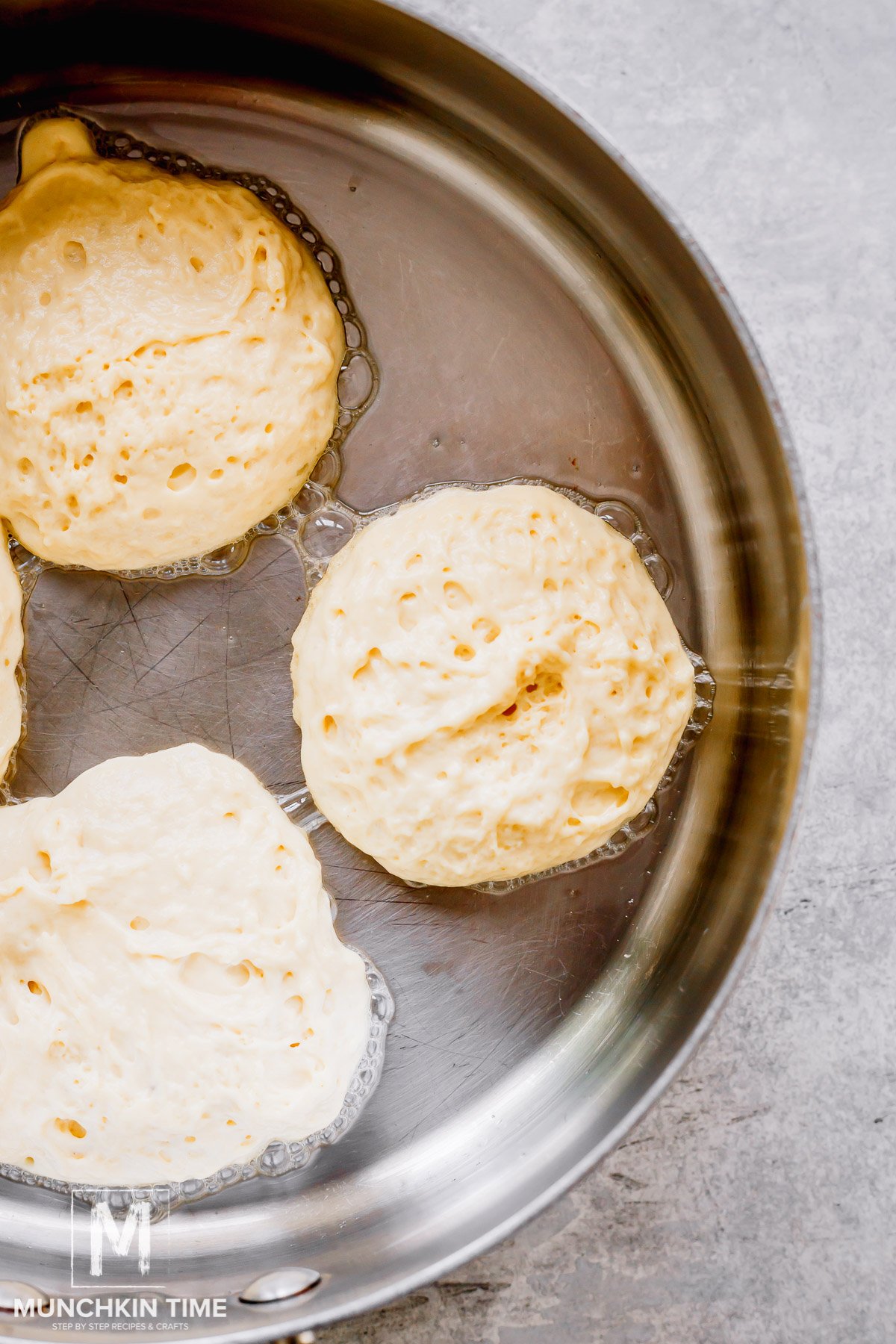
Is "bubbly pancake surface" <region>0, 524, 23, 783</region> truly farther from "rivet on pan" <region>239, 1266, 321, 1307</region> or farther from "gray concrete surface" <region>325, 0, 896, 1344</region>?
"gray concrete surface" <region>325, 0, 896, 1344</region>

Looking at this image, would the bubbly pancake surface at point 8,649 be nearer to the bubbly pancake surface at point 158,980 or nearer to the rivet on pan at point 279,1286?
the bubbly pancake surface at point 158,980

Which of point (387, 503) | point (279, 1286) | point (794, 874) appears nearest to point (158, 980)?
point (279, 1286)

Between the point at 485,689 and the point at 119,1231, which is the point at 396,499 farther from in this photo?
the point at 119,1231

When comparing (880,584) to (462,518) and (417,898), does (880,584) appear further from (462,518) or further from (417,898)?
(417,898)

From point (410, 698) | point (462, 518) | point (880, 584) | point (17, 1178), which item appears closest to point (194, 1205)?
Answer: point (17, 1178)

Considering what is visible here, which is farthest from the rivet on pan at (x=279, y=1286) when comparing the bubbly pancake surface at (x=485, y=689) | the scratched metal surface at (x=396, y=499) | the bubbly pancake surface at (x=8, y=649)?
the bubbly pancake surface at (x=8, y=649)
